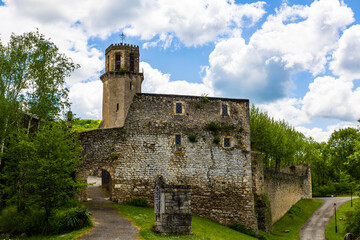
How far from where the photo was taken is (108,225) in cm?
1944

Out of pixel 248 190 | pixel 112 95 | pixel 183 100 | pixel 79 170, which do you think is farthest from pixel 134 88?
pixel 248 190

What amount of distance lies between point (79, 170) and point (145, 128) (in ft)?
19.6

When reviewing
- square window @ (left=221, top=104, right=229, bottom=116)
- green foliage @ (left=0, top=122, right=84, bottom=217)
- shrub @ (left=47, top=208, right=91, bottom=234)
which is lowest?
shrub @ (left=47, top=208, right=91, bottom=234)

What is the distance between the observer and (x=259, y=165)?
32.2 m

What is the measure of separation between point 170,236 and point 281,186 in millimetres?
27001

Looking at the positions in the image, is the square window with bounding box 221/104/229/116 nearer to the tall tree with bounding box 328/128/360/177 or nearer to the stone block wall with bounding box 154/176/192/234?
the stone block wall with bounding box 154/176/192/234

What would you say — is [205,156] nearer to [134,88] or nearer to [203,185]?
[203,185]

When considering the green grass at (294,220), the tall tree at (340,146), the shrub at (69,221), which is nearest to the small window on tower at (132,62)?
the green grass at (294,220)

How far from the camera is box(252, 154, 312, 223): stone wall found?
32.2 meters

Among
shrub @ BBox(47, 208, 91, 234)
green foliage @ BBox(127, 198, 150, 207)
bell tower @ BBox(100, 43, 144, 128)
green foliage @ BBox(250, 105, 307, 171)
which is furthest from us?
green foliage @ BBox(250, 105, 307, 171)

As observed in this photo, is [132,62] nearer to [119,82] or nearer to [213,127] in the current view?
[119,82]

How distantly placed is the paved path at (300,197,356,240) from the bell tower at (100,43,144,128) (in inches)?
935

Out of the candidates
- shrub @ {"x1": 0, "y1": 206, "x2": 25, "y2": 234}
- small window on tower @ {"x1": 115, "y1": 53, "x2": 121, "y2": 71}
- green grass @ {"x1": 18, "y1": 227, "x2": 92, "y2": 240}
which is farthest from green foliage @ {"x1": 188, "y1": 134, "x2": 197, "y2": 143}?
small window on tower @ {"x1": 115, "y1": 53, "x2": 121, "y2": 71}

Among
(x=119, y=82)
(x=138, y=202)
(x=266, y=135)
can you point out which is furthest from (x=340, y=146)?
(x=138, y=202)
